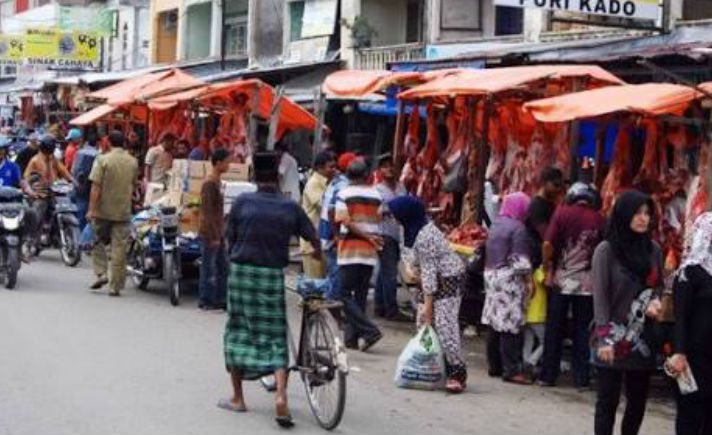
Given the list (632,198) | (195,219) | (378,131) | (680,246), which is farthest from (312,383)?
(378,131)

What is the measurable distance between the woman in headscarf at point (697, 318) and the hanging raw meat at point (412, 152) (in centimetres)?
763

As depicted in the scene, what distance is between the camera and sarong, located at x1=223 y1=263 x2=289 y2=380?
8.66m

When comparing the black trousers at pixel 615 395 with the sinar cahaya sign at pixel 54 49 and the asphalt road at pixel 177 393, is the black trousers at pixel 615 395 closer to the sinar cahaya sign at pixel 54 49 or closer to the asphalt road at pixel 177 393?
the asphalt road at pixel 177 393

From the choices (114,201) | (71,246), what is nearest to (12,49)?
→ (71,246)

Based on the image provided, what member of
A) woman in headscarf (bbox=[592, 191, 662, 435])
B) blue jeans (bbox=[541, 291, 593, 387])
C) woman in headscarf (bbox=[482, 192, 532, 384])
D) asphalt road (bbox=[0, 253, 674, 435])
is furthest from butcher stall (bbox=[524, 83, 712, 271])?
woman in headscarf (bbox=[592, 191, 662, 435])

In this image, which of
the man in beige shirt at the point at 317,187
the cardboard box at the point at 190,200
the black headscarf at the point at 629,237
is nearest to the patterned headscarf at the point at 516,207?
the man in beige shirt at the point at 317,187

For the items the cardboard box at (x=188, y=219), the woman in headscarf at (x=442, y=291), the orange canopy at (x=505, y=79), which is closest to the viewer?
the woman in headscarf at (x=442, y=291)

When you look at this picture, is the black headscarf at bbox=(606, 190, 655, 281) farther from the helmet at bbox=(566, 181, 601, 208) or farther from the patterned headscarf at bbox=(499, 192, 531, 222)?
the patterned headscarf at bbox=(499, 192, 531, 222)

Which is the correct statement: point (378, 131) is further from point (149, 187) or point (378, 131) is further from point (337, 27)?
point (149, 187)

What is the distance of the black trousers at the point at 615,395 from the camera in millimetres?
7637

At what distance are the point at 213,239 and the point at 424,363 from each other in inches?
174

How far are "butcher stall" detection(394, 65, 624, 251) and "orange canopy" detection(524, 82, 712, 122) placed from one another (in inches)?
39.3

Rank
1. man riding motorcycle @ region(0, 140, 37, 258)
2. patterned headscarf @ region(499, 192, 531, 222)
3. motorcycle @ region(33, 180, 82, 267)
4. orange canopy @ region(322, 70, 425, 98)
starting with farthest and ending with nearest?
1. motorcycle @ region(33, 180, 82, 267)
2. man riding motorcycle @ region(0, 140, 37, 258)
3. orange canopy @ region(322, 70, 425, 98)
4. patterned headscarf @ region(499, 192, 531, 222)

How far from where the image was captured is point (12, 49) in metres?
42.3
